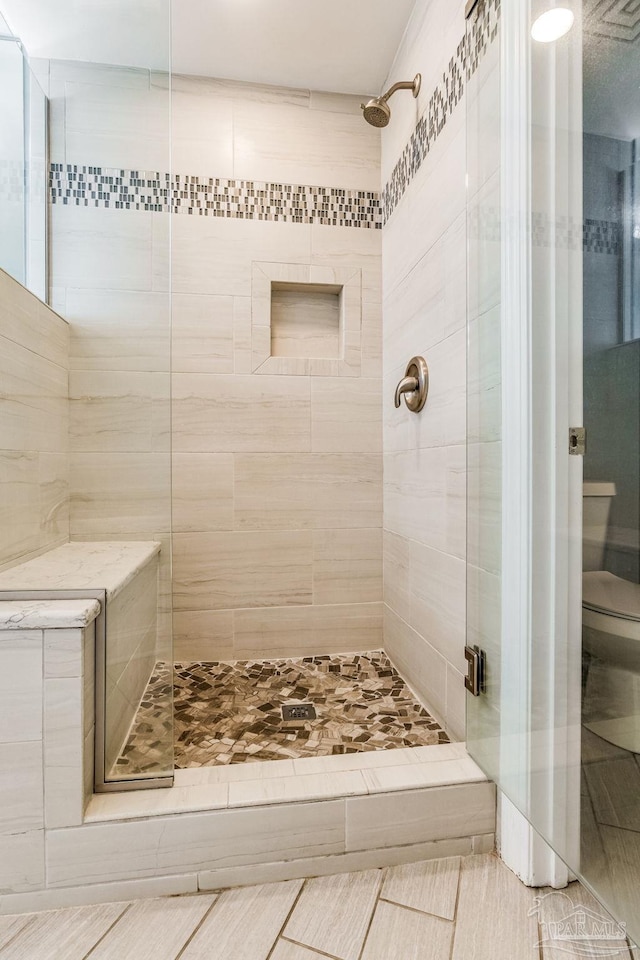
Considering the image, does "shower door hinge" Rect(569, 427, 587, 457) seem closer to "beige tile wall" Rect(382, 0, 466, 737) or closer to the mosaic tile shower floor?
"beige tile wall" Rect(382, 0, 466, 737)

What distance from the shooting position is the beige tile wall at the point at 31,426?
1.44 metres

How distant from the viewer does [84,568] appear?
1.38m

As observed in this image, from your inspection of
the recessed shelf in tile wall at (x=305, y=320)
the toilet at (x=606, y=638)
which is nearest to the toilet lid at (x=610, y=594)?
the toilet at (x=606, y=638)

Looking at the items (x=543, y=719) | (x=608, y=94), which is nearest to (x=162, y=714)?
(x=543, y=719)

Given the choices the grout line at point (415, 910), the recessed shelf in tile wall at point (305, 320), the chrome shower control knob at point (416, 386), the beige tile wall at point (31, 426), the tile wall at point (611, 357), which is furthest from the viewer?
the recessed shelf in tile wall at point (305, 320)

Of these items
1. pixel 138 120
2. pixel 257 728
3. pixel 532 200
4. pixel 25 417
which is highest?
pixel 138 120

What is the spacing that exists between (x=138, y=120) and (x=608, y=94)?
124 cm

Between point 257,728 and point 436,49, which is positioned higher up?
point 436,49

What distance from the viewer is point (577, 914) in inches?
41.2

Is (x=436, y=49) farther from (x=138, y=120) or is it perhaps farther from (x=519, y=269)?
(x=519, y=269)

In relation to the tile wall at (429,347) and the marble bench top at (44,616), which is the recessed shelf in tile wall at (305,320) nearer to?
the tile wall at (429,347)

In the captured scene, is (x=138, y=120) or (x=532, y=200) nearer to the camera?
(x=532, y=200)

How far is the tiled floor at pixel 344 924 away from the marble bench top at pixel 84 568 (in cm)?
63

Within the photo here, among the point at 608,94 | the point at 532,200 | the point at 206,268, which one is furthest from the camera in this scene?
the point at 206,268
